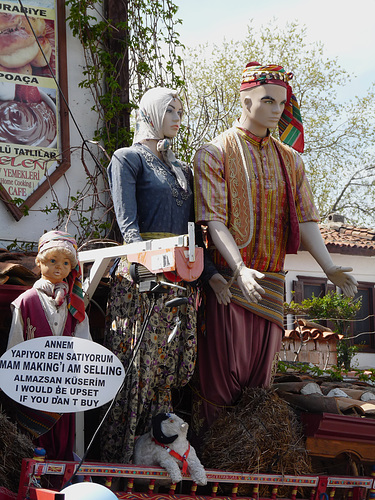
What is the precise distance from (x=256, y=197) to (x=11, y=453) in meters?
2.14

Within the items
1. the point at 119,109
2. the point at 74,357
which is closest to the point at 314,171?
the point at 119,109

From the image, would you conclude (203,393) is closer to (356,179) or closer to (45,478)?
(45,478)

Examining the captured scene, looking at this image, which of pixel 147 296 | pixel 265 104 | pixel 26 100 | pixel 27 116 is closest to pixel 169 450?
pixel 147 296

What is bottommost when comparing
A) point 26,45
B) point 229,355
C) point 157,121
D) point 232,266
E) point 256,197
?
point 229,355

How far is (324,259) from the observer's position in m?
4.90

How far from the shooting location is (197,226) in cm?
474

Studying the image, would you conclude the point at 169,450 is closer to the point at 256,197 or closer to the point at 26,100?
the point at 256,197

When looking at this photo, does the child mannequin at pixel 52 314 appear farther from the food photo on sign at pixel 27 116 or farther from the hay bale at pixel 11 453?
the food photo on sign at pixel 27 116

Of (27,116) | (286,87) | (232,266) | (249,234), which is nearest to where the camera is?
(232,266)

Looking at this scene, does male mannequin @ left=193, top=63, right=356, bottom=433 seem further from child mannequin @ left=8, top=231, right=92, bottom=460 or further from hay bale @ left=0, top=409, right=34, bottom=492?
hay bale @ left=0, top=409, right=34, bottom=492

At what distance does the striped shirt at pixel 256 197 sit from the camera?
4633mm

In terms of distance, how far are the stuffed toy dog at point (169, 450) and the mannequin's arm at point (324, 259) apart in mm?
1399

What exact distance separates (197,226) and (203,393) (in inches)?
40.5

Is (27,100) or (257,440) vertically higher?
(27,100)
